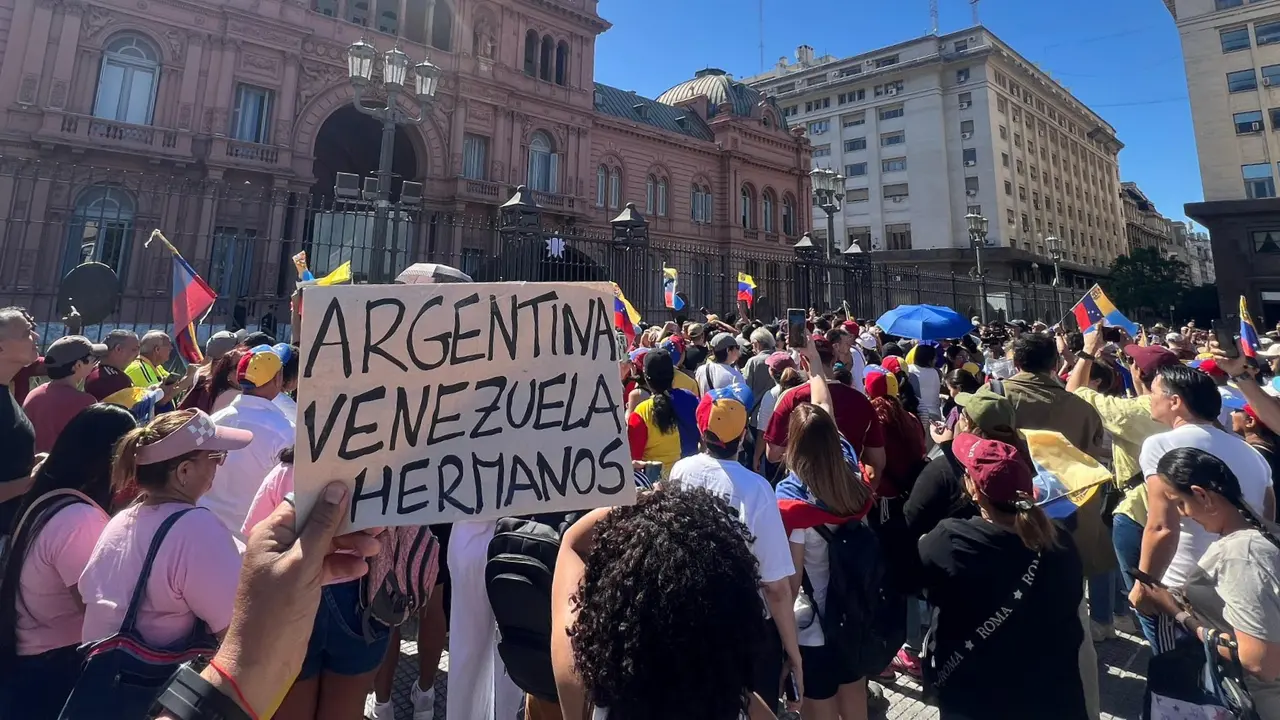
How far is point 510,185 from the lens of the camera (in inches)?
964

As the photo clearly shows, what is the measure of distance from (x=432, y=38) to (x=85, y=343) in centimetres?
2408

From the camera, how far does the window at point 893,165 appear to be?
5119cm

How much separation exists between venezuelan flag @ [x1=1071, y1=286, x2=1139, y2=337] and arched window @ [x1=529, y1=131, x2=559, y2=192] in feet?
70.7

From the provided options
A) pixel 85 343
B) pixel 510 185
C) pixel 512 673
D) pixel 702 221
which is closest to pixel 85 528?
pixel 512 673

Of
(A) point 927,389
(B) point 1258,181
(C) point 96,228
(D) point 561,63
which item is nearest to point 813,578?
(A) point 927,389

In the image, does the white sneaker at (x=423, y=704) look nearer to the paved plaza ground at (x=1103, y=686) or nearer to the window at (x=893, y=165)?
the paved plaza ground at (x=1103, y=686)

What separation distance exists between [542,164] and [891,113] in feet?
128

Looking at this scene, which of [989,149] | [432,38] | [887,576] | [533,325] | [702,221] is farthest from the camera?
[989,149]

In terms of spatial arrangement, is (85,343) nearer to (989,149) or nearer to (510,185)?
(510,185)

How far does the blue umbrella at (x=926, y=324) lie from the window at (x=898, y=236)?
46705 millimetres

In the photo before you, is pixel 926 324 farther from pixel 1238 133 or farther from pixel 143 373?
pixel 1238 133

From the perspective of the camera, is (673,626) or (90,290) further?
(90,290)

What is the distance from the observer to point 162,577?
210 cm

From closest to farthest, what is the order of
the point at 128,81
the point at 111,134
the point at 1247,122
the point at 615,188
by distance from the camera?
A: the point at 111,134, the point at 128,81, the point at 615,188, the point at 1247,122
